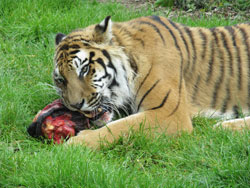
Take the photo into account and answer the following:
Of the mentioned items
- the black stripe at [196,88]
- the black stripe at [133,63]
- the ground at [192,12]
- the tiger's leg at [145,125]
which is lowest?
the tiger's leg at [145,125]

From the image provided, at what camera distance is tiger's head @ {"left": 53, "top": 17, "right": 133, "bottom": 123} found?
3658mm

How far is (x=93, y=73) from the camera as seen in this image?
12.2 feet

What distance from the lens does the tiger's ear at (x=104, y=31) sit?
3799 mm

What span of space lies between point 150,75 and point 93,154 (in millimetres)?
996

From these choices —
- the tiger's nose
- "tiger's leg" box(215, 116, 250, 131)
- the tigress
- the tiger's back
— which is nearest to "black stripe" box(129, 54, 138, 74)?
the tigress

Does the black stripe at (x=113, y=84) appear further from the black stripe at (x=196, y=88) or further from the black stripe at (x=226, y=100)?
the black stripe at (x=226, y=100)

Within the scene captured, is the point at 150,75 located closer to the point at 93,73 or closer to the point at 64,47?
the point at 93,73

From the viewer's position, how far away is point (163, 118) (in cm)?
368

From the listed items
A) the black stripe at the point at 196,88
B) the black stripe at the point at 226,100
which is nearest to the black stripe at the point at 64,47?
the black stripe at the point at 196,88

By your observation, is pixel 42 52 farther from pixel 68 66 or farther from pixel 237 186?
pixel 237 186

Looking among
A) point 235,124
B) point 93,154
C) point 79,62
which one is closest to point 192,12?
point 235,124

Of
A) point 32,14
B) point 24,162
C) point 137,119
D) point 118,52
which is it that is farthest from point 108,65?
point 32,14

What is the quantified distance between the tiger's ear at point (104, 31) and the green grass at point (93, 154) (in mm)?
862

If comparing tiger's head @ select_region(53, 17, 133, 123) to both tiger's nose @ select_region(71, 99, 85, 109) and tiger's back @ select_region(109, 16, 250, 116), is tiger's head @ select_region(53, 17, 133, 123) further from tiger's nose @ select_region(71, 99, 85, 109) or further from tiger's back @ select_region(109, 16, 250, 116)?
tiger's back @ select_region(109, 16, 250, 116)
